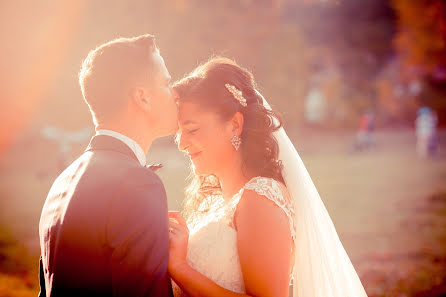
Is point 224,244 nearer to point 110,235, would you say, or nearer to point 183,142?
point 183,142

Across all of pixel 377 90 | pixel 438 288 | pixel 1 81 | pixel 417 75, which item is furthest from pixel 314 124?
pixel 438 288

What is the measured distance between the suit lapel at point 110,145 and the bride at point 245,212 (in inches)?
26.0

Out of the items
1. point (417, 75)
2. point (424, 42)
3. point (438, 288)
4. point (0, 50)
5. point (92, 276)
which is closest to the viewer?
point (92, 276)

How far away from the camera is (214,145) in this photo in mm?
3201

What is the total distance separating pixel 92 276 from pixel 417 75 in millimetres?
38120

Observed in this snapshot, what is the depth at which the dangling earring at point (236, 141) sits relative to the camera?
325 centimetres

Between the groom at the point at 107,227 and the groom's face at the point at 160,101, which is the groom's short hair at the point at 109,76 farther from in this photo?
the groom's face at the point at 160,101

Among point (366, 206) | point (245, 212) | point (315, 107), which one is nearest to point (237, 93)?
point (245, 212)

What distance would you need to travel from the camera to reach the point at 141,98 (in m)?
2.47

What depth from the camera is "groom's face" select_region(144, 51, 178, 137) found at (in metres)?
2.56

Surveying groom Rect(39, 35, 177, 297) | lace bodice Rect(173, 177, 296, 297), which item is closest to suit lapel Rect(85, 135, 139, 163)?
groom Rect(39, 35, 177, 297)

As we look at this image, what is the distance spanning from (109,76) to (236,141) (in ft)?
3.86

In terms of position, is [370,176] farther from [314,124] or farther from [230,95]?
[314,124]

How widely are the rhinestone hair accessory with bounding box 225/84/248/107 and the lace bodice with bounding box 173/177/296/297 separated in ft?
1.93
